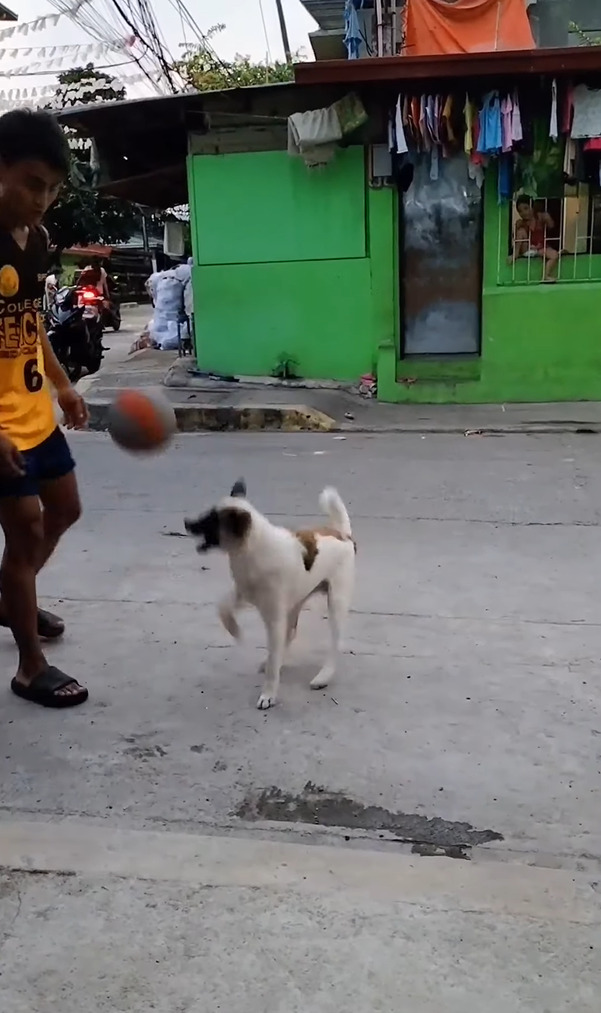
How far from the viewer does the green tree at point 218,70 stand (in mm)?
15742

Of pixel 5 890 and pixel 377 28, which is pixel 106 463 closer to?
pixel 5 890

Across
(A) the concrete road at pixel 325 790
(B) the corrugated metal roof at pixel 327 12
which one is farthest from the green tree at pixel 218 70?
(A) the concrete road at pixel 325 790

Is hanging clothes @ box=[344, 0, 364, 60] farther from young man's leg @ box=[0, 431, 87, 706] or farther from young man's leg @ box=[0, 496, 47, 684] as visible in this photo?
young man's leg @ box=[0, 496, 47, 684]

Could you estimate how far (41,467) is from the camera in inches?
136

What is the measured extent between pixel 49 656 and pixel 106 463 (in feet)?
13.4

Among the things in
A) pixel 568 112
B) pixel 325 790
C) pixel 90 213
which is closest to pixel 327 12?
pixel 568 112

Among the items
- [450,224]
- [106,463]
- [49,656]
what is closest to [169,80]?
[450,224]

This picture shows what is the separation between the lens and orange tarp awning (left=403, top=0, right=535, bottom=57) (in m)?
10.2

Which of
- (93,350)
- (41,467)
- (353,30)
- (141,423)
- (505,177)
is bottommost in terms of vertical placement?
(93,350)

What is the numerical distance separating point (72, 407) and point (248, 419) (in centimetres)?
570

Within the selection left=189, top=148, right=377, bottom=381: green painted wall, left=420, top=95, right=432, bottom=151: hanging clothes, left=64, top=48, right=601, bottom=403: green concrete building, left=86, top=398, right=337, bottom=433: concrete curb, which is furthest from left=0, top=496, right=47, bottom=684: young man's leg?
left=189, top=148, right=377, bottom=381: green painted wall

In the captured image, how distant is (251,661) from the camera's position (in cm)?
388

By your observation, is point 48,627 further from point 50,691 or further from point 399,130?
point 399,130

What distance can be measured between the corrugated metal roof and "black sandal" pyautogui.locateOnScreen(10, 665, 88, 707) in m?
12.4
